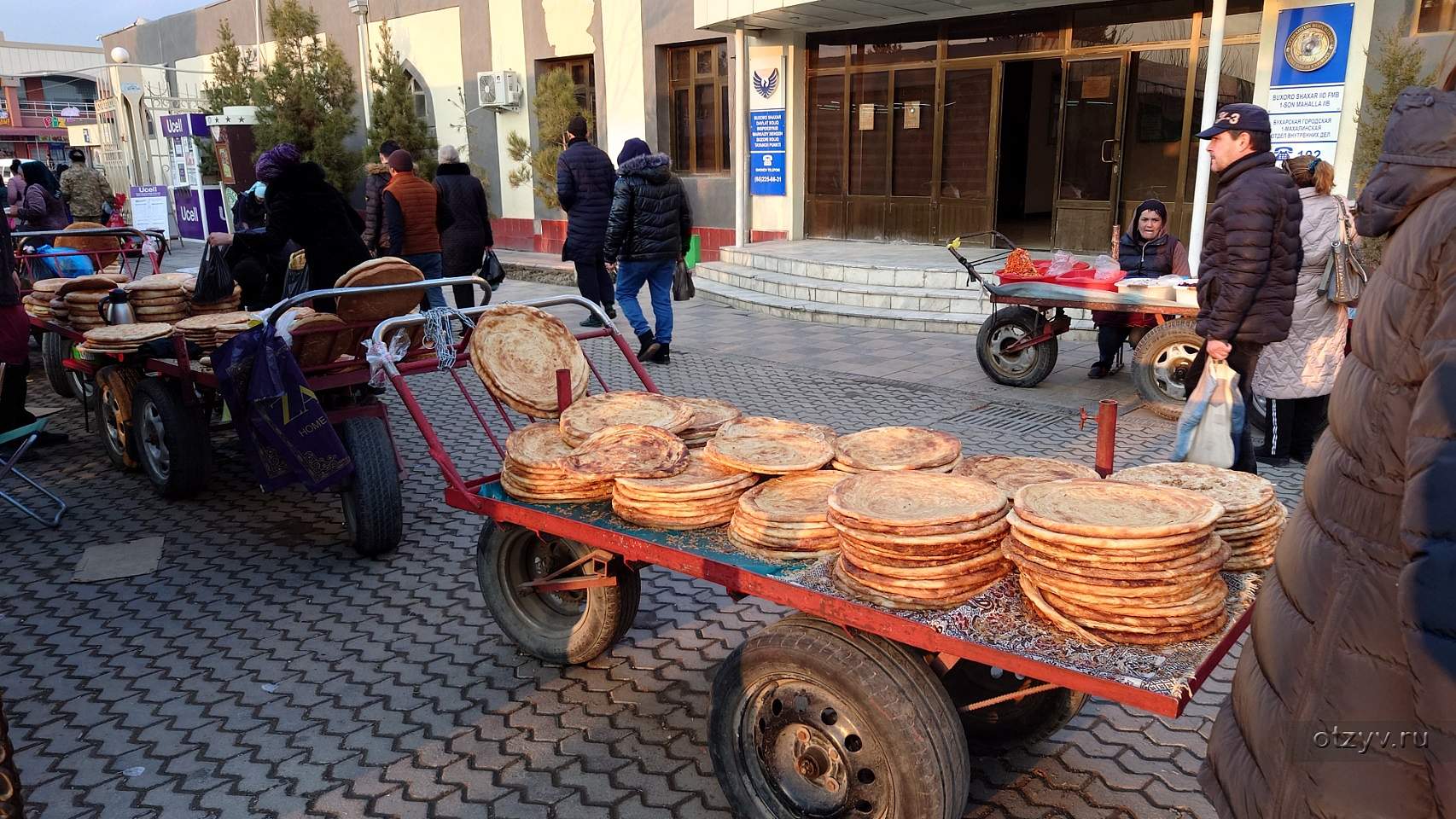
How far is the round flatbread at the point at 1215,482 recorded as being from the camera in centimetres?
273

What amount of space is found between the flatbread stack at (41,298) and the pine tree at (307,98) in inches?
575

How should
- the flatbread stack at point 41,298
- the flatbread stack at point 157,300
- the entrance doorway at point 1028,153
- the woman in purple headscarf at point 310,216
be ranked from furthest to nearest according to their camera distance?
the entrance doorway at point 1028,153 → the flatbread stack at point 41,298 → the flatbread stack at point 157,300 → the woman in purple headscarf at point 310,216

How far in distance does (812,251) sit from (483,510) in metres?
11.3

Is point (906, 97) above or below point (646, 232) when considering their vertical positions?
above

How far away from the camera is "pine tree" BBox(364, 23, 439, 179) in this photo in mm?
20062

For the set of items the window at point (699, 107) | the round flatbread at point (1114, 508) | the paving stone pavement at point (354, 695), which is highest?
the window at point (699, 107)

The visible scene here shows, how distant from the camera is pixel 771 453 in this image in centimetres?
338

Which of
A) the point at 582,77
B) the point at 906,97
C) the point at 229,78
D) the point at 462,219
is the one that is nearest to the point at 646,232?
the point at 462,219

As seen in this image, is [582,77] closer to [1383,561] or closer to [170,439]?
[170,439]

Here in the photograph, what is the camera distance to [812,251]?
47.1 feet

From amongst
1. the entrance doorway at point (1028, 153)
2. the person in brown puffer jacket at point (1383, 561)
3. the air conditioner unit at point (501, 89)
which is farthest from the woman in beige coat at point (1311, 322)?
the air conditioner unit at point (501, 89)

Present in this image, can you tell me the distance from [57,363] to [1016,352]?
8.60 m

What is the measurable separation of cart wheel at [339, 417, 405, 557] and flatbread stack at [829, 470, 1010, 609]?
Answer: 304 cm

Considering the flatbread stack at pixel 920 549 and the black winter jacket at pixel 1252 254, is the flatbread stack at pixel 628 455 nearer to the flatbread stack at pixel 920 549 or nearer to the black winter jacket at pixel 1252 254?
the flatbread stack at pixel 920 549
